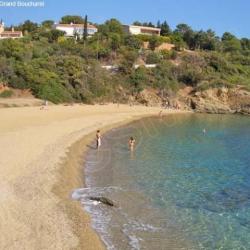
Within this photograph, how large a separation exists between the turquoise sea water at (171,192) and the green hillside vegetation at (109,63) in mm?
22766

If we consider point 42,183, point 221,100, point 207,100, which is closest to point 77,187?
point 42,183

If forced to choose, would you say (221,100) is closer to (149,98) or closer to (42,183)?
(149,98)

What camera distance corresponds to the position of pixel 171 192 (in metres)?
19.1

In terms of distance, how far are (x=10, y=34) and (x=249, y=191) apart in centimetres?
8396

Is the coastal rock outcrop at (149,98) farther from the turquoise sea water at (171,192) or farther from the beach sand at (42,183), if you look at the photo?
the turquoise sea water at (171,192)

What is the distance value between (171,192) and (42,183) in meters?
5.70

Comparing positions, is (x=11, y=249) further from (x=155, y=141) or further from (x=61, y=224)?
(x=155, y=141)

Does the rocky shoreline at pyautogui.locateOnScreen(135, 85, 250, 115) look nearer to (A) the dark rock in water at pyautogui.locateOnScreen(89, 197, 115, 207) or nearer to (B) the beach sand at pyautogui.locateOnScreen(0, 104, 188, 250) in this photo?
(B) the beach sand at pyautogui.locateOnScreen(0, 104, 188, 250)

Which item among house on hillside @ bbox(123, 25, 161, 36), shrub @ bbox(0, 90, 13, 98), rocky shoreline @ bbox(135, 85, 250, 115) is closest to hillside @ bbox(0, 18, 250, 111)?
rocky shoreline @ bbox(135, 85, 250, 115)

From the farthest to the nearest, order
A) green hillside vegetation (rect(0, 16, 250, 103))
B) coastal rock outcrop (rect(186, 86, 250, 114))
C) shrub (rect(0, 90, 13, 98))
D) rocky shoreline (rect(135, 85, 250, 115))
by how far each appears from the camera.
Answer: coastal rock outcrop (rect(186, 86, 250, 114))
rocky shoreline (rect(135, 85, 250, 115))
green hillside vegetation (rect(0, 16, 250, 103))
shrub (rect(0, 90, 13, 98))

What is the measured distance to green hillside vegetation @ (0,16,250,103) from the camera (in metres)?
56.0

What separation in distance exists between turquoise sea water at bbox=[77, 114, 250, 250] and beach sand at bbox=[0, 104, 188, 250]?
89 cm

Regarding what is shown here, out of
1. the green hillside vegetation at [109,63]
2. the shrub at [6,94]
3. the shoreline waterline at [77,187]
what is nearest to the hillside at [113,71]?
the green hillside vegetation at [109,63]

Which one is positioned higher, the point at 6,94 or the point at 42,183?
the point at 6,94
